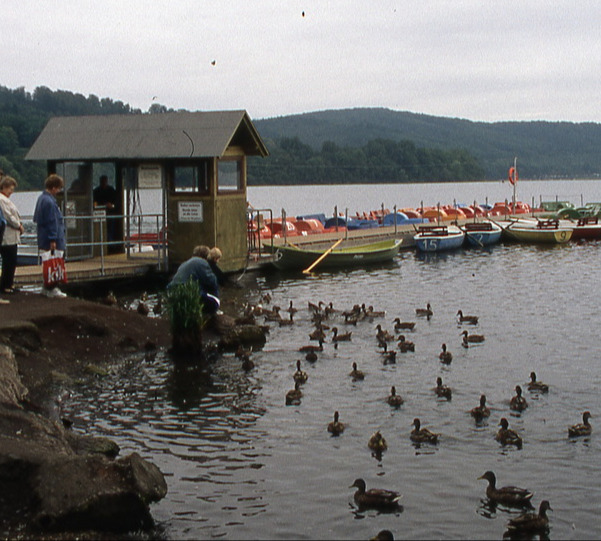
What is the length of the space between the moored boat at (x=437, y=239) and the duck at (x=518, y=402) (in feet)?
97.6

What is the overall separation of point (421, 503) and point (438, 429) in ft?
9.79

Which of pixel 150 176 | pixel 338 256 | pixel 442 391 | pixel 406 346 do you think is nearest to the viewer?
pixel 442 391

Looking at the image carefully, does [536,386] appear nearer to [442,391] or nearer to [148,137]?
[442,391]

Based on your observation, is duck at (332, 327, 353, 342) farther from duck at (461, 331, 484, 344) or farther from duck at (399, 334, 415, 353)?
duck at (461, 331, 484, 344)

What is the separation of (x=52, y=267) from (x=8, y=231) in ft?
3.65

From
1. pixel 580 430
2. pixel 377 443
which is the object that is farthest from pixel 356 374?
pixel 580 430

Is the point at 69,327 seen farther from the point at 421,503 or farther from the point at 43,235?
the point at 421,503

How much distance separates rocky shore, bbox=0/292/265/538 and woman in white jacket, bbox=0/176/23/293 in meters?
0.44

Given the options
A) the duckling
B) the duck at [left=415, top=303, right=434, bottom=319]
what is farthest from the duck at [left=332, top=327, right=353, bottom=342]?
the duckling

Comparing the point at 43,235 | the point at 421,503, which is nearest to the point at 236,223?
the point at 43,235

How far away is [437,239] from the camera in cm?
4491

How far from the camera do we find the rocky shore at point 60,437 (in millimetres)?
9461

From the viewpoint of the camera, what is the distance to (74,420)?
1363 centimetres

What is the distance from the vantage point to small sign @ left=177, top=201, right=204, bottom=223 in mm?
26734
